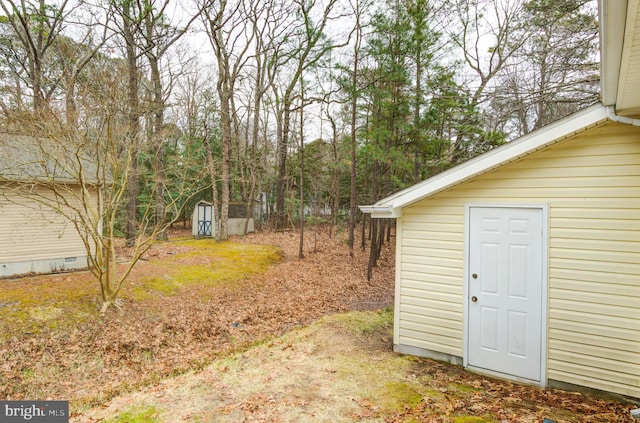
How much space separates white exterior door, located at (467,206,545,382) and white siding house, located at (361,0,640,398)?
0.04ft

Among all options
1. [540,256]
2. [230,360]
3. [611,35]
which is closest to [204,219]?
[230,360]

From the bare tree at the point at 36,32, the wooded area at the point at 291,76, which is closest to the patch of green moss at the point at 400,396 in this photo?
the wooded area at the point at 291,76

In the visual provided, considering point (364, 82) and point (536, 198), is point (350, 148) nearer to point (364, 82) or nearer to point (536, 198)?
point (364, 82)

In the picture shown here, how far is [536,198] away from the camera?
4.30 m

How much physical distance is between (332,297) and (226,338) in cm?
357

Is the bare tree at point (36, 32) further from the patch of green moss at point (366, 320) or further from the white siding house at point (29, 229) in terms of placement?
the patch of green moss at point (366, 320)

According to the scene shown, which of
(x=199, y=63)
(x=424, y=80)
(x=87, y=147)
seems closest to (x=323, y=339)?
(x=87, y=147)

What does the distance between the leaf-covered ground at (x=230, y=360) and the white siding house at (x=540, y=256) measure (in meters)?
0.41

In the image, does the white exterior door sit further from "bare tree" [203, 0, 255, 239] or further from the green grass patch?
"bare tree" [203, 0, 255, 239]

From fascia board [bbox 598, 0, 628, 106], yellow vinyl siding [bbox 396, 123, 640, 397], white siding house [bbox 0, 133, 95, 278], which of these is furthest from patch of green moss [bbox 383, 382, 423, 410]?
white siding house [bbox 0, 133, 95, 278]

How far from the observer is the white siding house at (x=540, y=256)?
3.82m

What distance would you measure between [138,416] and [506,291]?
4.90 metres

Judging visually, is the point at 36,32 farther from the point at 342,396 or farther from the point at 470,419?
the point at 470,419

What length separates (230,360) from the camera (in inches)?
212
